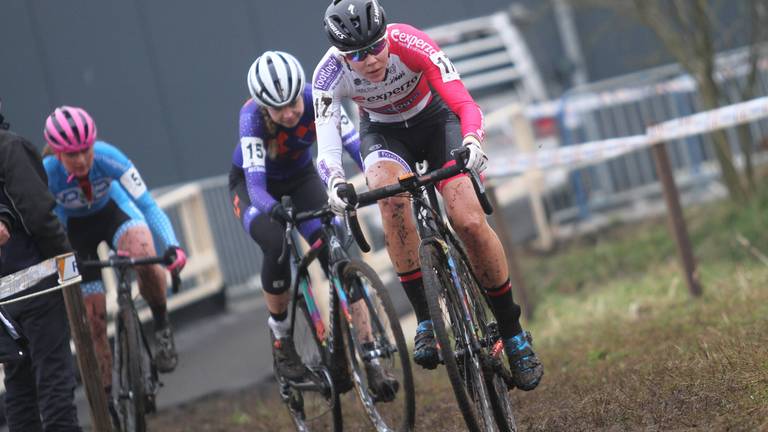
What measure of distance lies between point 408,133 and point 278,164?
127cm

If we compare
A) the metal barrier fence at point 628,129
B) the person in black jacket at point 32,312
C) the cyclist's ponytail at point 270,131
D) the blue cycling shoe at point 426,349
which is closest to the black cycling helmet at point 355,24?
the cyclist's ponytail at point 270,131

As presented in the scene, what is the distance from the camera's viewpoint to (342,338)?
21.1 feet

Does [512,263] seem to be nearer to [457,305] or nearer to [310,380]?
[310,380]

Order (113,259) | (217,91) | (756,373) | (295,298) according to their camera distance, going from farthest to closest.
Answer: (217,91), (113,259), (295,298), (756,373)

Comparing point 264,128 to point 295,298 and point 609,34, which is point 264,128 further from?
point 609,34

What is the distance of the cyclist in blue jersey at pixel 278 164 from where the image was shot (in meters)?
6.56

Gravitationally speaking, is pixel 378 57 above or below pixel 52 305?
above

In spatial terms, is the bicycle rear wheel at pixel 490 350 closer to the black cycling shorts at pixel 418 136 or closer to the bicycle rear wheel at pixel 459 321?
the bicycle rear wheel at pixel 459 321

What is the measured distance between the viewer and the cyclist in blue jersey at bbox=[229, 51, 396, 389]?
656 centimetres

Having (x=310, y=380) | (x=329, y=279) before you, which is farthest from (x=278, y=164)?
(x=310, y=380)

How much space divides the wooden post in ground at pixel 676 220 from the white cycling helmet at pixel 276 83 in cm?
365

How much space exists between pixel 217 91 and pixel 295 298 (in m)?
9.19

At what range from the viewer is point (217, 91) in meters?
15.6

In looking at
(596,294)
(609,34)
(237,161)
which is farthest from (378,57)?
(609,34)
